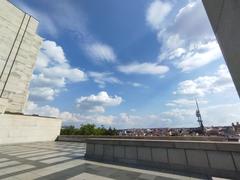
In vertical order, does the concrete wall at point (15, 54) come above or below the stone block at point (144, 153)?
above

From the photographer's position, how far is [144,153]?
263 inches

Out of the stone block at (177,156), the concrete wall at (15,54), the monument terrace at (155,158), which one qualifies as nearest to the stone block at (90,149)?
the monument terrace at (155,158)

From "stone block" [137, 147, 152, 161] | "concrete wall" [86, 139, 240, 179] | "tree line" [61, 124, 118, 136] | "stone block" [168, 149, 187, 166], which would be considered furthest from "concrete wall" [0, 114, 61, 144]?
"stone block" [168, 149, 187, 166]

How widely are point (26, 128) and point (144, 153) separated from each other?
21.6m

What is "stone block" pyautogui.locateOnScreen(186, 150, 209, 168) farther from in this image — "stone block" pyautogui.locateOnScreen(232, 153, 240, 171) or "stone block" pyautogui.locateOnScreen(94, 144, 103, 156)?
"stone block" pyautogui.locateOnScreen(94, 144, 103, 156)

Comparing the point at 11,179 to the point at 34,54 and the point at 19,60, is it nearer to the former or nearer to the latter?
the point at 19,60

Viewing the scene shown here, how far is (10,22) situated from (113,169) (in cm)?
3802

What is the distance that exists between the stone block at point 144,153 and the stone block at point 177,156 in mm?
920

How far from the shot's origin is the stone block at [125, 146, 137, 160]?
6.96 m

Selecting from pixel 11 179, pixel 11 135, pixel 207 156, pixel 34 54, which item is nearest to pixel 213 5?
pixel 207 156

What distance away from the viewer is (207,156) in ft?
17.3

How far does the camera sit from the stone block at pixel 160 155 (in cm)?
614

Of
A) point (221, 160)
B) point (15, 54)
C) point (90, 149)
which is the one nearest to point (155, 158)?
point (221, 160)

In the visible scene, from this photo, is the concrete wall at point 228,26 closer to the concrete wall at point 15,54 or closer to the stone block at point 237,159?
the stone block at point 237,159
